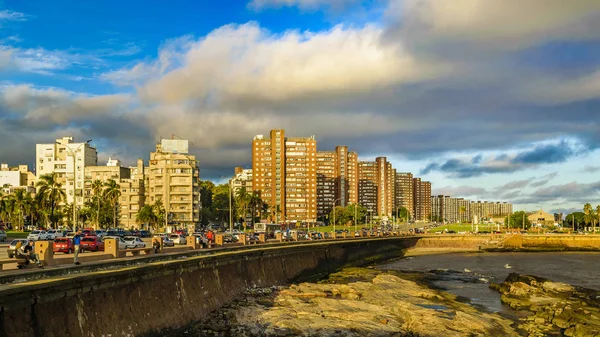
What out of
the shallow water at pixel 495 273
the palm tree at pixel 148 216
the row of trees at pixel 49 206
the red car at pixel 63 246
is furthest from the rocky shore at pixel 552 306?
the palm tree at pixel 148 216

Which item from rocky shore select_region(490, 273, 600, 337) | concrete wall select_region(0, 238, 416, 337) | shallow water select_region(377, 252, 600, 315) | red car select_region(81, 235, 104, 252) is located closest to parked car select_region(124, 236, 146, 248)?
red car select_region(81, 235, 104, 252)

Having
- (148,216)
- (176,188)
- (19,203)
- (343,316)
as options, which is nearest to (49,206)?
(19,203)

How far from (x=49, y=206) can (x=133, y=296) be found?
119 meters

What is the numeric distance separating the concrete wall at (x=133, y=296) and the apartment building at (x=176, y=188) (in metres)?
105

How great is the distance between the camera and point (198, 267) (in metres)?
39.7

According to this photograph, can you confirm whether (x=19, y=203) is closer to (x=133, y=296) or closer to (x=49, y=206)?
(x=49, y=206)

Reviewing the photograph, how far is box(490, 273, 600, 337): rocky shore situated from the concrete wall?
23.5 metres

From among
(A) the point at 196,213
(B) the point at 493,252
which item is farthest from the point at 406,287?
(A) the point at 196,213

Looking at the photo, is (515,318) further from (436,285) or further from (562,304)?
(436,285)

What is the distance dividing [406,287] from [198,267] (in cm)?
2693

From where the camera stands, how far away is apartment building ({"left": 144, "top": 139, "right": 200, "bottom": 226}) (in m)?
158

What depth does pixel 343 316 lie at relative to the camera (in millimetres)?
39062

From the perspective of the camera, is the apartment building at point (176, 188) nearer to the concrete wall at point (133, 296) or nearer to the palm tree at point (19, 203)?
the palm tree at point (19, 203)

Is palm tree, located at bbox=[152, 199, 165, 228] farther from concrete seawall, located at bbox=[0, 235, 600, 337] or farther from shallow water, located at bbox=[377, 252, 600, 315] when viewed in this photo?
concrete seawall, located at bbox=[0, 235, 600, 337]
